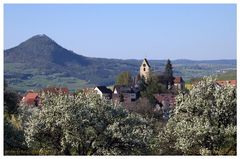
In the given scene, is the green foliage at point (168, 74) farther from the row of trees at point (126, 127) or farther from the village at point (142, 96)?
the row of trees at point (126, 127)

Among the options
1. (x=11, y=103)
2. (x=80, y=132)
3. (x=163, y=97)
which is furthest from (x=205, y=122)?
(x=163, y=97)

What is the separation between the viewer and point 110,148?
14555mm

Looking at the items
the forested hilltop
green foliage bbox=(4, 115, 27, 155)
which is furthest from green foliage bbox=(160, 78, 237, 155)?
the forested hilltop

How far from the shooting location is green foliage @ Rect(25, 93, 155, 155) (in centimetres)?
1439

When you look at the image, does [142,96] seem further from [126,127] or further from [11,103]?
[126,127]

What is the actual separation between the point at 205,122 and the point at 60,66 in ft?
356

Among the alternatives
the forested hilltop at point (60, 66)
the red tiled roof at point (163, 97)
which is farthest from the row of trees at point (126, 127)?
the forested hilltop at point (60, 66)

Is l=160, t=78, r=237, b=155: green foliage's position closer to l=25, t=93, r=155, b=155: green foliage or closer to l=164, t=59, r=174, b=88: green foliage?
l=25, t=93, r=155, b=155: green foliage

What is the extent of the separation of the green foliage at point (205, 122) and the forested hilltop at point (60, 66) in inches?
3013

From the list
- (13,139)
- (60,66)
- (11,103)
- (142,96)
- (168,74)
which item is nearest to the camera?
(13,139)

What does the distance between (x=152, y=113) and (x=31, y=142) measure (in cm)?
2914

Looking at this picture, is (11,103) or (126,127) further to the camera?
(11,103)

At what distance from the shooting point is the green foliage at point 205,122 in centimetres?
1567

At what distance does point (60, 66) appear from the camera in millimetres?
122750
